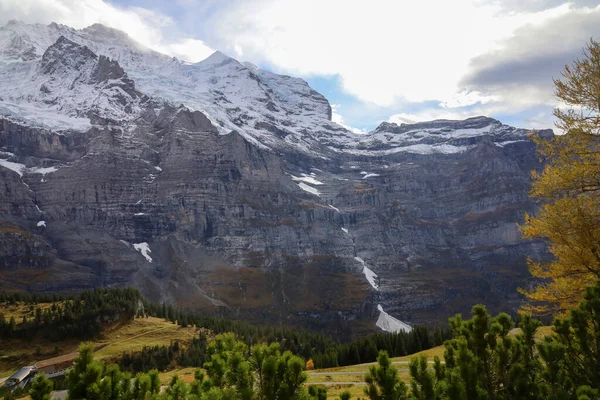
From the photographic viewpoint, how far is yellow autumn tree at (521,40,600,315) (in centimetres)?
1481

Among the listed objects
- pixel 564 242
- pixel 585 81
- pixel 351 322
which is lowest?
pixel 351 322

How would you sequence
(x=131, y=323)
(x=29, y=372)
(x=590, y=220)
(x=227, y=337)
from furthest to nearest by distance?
1. (x=131, y=323)
2. (x=29, y=372)
3. (x=590, y=220)
4. (x=227, y=337)

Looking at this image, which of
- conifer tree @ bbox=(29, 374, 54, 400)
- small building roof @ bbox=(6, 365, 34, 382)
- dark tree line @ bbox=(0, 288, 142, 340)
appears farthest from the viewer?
dark tree line @ bbox=(0, 288, 142, 340)

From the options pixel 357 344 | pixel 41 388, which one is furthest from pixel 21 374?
pixel 41 388

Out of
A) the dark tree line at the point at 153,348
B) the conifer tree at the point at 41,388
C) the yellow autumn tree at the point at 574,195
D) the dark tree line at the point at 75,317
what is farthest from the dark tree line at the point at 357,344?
the conifer tree at the point at 41,388

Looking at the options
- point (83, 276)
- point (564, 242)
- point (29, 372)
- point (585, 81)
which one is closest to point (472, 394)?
point (564, 242)

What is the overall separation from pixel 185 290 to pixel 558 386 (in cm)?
19600

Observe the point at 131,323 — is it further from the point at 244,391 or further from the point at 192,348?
the point at 244,391

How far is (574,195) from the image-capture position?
15.9 m

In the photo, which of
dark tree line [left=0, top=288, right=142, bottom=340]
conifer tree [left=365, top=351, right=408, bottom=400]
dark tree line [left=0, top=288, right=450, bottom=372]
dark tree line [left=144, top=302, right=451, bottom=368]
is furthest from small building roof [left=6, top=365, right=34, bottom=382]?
conifer tree [left=365, top=351, right=408, bottom=400]

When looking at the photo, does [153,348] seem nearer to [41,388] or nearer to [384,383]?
[41,388]

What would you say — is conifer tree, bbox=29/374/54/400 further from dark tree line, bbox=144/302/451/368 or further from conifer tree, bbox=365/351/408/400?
dark tree line, bbox=144/302/451/368

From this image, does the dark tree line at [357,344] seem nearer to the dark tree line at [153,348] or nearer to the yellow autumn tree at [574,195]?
the dark tree line at [153,348]

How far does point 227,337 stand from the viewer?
34.9 feet
